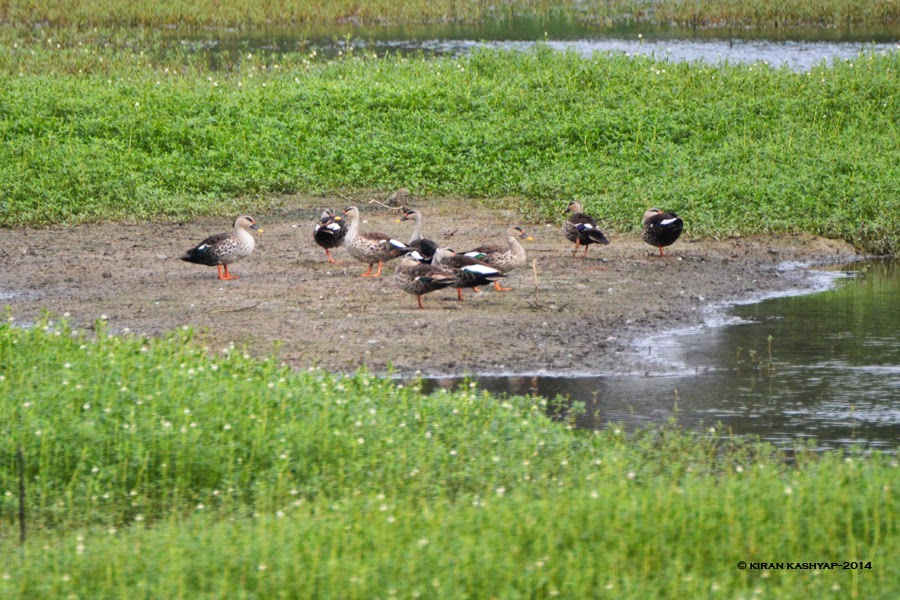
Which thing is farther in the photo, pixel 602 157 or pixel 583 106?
pixel 583 106

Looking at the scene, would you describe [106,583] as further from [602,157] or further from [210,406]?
[602,157]

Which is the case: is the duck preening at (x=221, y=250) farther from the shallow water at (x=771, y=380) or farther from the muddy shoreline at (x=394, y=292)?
the shallow water at (x=771, y=380)

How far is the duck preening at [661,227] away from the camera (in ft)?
56.1

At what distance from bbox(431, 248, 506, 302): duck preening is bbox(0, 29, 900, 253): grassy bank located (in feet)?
14.4

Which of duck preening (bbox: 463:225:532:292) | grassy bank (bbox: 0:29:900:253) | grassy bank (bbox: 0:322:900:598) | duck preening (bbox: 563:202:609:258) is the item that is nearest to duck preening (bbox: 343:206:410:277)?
duck preening (bbox: 463:225:532:292)

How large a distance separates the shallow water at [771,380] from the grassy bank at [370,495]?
96 cm

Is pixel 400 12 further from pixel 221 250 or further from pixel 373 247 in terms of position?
pixel 221 250

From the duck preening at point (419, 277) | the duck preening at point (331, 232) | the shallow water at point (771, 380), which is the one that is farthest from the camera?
the duck preening at point (331, 232)

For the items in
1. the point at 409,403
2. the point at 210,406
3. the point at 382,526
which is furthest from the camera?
the point at 409,403

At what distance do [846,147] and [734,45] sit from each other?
14485mm

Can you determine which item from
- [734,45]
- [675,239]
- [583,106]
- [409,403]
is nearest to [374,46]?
[734,45]

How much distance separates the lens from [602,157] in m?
21.2

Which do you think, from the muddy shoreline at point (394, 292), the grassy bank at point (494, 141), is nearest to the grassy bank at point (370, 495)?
the muddy shoreline at point (394, 292)

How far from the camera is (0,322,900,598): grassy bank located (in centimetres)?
695
